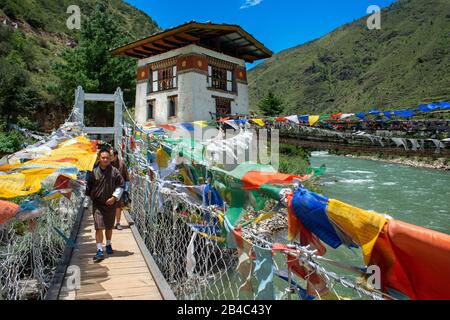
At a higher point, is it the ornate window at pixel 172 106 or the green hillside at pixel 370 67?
the green hillside at pixel 370 67

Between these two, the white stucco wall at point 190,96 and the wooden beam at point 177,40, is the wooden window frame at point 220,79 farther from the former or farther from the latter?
the wooden beam at point 177,40

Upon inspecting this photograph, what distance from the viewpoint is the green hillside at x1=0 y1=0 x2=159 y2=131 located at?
69.6ft

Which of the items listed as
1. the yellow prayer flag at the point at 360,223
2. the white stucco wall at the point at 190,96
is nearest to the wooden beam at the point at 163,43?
the white stucco wall at the point at 190,96

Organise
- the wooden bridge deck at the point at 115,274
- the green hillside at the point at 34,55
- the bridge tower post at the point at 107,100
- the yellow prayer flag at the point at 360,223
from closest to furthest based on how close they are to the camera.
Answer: the yellow prayer flag at the point at 360,223
the wooden bridge deck at the point at 115,274
the bridge tower post at the point at 107,100
the green hillside at the point at 34,55

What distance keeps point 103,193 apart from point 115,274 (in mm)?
1194

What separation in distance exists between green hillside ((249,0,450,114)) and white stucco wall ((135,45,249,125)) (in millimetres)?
46947

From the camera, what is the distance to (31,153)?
566cm

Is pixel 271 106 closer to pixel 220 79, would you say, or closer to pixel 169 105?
pixel 220 79

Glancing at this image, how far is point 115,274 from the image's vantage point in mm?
4523

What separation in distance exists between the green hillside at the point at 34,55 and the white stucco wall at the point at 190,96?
3091 mm

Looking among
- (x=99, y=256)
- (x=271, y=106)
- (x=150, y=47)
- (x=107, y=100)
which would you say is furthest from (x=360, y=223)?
(x=271, y=106)

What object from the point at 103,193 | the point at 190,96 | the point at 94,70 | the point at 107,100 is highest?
the point at 94,70

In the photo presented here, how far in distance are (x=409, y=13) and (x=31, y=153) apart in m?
138

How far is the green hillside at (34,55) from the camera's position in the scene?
21203 mm
